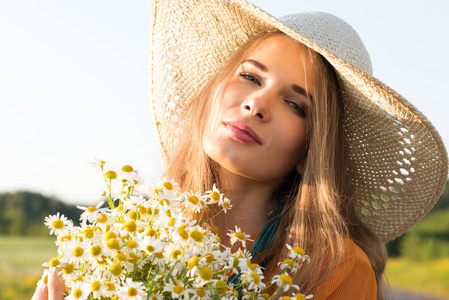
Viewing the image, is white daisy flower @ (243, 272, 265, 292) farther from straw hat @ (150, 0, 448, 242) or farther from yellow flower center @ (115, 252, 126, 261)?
straw hat @ (150, 0, 448, 242)

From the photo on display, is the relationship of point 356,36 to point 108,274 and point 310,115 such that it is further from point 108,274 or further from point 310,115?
point 108,274

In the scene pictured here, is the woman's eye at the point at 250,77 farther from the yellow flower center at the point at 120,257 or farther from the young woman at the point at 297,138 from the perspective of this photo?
the yellow flower center at the point at 120,257

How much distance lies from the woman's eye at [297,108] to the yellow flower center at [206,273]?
1.10m

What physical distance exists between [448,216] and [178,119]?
13.1 m

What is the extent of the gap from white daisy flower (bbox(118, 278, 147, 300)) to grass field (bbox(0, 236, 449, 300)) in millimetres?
6370

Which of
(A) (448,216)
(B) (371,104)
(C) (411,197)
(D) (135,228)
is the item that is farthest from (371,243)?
(A) (448,216)

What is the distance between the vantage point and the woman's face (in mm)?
1983

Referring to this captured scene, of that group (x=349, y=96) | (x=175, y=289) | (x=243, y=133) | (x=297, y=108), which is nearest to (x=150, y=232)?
(x=175, y=289)

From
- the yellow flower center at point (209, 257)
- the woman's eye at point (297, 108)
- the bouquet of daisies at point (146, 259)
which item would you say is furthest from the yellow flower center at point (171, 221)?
the woman's eye at point (297, 108)

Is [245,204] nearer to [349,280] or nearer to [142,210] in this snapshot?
[349,280]

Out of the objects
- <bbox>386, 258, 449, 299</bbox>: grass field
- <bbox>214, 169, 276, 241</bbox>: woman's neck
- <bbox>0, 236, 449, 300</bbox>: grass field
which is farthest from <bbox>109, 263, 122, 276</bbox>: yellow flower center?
<bbox>386, 258, 449, 299</bbox>: grass field

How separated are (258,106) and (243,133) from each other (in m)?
0.12

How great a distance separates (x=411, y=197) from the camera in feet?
7.95

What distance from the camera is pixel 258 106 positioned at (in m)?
1.97
